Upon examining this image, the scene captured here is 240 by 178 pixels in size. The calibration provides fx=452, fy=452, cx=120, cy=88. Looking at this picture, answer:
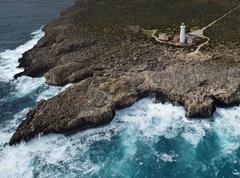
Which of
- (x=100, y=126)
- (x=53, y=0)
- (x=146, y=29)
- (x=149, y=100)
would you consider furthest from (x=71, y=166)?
(x=53, y=0)

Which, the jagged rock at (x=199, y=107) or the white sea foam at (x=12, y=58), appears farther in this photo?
the white sea foam at (x=12, y=58)

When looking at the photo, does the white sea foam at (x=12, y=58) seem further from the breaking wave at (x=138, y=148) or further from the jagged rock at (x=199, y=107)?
the jagged rock at (x=199, y=107)

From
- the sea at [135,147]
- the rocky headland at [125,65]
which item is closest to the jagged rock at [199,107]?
the rocky headland at [125,65]

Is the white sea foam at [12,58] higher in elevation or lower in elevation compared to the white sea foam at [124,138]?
higher

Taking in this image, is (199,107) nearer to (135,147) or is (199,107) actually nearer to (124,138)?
(135,147)

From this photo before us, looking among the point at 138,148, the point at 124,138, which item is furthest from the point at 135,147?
the point at 124,138

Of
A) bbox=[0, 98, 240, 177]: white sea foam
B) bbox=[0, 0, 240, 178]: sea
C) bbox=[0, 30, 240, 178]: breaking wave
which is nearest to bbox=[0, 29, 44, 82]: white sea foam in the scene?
bbox=[0, 0, 240, 178]: sea
